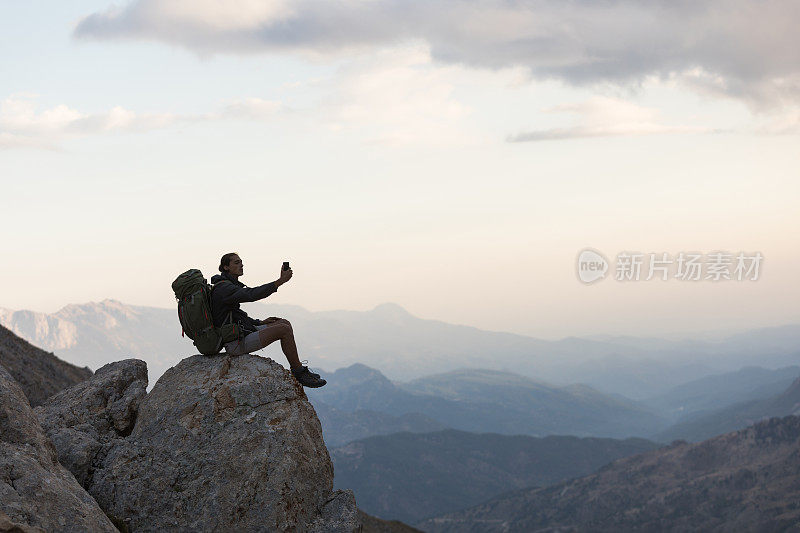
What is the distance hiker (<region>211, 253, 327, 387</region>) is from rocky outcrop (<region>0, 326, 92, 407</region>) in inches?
1344

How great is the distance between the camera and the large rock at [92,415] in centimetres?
1775

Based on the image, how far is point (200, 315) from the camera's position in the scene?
19.0 m

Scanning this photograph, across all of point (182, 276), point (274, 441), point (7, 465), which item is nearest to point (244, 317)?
point (182, 276)

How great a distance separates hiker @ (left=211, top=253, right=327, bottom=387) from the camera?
18922 mm

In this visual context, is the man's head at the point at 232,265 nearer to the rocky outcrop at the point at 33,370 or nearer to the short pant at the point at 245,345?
the short pant at the point at 245,345

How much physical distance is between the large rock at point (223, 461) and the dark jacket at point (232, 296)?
131 centimetres

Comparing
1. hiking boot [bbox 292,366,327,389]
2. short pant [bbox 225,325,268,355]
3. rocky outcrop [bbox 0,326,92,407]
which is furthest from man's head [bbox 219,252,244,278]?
rocky outcrop [bbox 0,326,92,407]

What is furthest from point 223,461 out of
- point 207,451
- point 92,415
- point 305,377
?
point 92,415

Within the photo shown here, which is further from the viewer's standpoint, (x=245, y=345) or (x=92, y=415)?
(x=245, y=345)

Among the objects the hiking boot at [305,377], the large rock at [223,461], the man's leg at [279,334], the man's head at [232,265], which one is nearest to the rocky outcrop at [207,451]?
the large rock at [223,461]

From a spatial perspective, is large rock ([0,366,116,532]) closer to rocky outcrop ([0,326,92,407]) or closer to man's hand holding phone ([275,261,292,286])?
man's hand holding phone ([275,261,292,286])

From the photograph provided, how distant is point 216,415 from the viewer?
1817 centimetres

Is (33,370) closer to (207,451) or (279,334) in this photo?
(279,334)

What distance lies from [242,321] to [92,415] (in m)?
5.20
